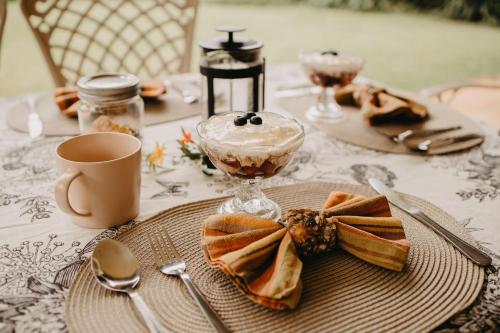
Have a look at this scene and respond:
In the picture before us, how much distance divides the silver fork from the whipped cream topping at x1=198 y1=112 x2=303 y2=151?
153 mm

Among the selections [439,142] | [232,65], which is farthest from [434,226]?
[232,65]

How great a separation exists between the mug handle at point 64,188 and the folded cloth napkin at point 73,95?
1.53 feet

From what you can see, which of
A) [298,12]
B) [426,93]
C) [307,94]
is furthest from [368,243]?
[298,12]

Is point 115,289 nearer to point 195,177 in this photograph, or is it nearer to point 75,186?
point 75,186

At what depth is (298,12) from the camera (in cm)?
641

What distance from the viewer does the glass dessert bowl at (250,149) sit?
65 centimetres

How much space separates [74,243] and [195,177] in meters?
0.26

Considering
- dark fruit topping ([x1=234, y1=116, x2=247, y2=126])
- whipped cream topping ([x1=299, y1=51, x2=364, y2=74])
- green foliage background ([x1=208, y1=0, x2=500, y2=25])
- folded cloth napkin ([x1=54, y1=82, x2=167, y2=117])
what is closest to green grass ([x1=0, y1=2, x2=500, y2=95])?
green foliage background ([x1=208, y1=0, x2=500, y2=25])

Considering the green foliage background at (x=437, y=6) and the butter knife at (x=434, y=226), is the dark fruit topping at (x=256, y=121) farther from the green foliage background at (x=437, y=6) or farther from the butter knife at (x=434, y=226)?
the green foliage background at (x=437, y=6)

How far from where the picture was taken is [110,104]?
0.90m

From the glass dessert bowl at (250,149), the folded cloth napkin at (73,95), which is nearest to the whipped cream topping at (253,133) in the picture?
the glass dessert bowl at (250,149)

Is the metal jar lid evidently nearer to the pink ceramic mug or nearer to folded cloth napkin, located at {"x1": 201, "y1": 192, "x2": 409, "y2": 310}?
the pink ceramic mug

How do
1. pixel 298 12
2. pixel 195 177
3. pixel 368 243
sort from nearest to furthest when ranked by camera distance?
pixel 368 243
pixel 195 177
pixel 298 12

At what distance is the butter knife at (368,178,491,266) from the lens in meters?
0.61
